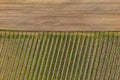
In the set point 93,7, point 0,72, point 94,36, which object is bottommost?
point 0,72

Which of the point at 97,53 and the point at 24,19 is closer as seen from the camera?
the point at 97,53

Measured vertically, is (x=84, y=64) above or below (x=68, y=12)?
below

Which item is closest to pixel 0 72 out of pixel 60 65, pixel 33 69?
pixel 33 69

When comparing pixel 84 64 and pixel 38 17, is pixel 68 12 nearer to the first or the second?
pixel 38 17

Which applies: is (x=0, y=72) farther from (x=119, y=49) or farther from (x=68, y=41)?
(x=119, y=49)

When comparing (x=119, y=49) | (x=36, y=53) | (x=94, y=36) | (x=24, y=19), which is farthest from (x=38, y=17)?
(x=119, y=49)

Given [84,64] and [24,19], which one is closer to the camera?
[84,64]
